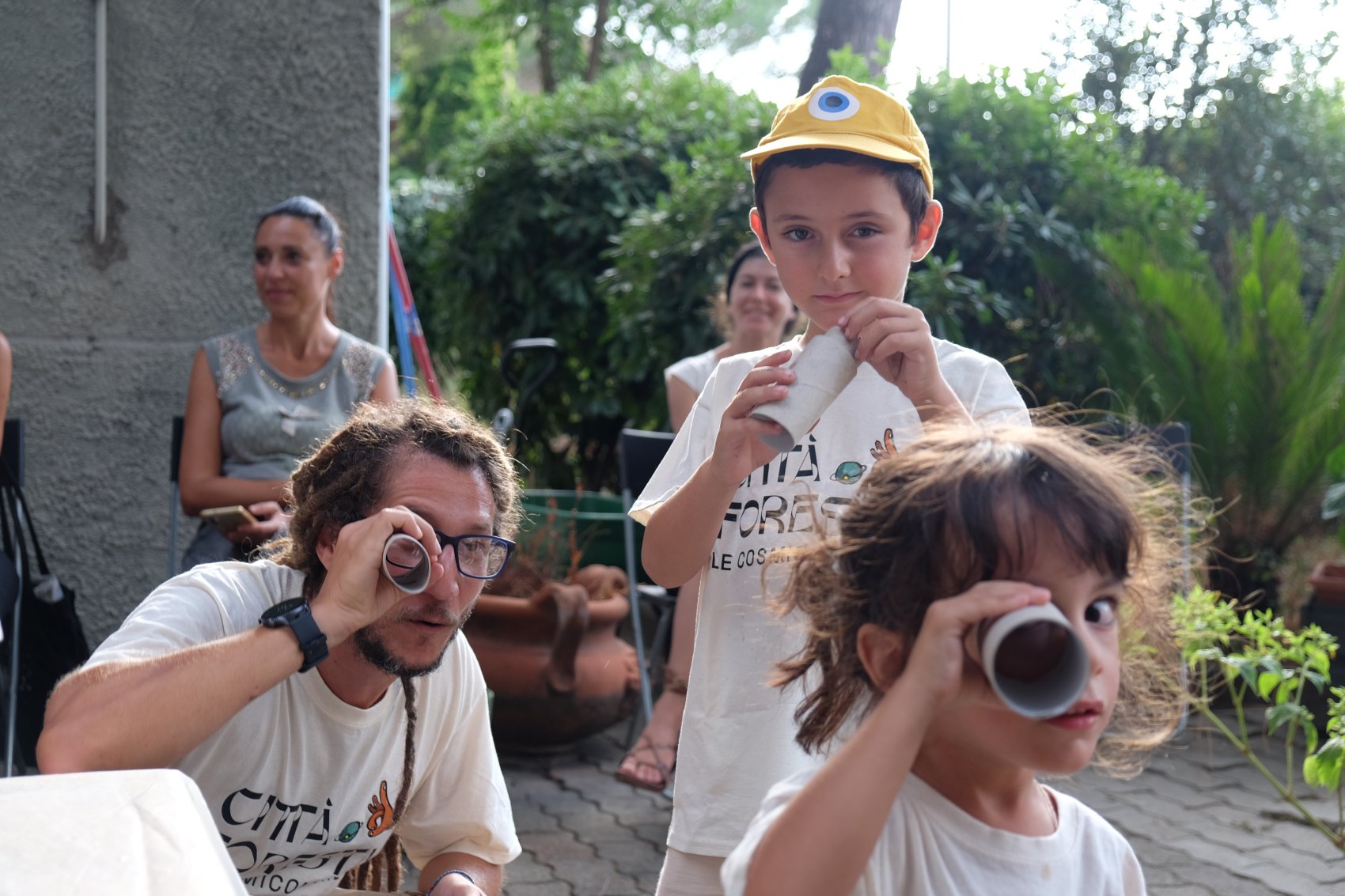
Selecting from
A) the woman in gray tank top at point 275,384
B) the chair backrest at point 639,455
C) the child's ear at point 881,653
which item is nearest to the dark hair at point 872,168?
the child's ear at point 881,653

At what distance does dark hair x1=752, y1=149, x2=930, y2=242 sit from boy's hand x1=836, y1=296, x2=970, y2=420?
0.89ft

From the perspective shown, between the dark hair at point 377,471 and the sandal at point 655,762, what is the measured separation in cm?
225

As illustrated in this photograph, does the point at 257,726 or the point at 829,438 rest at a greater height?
the point at 829,438

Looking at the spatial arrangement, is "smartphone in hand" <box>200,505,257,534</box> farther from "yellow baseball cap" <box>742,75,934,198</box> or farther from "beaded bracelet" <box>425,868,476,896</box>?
"yellow baseball cap" <box>742,75,934,198</box>

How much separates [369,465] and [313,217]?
2.40 metres

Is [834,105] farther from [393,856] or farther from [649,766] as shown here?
[649,766]

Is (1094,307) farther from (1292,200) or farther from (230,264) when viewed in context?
(1292,200)

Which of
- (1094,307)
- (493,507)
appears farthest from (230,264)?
(1094,307)

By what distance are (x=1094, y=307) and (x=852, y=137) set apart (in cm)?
469

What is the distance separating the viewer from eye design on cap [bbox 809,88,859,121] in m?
1.96

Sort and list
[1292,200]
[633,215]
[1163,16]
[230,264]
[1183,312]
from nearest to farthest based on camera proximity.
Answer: [230,264], [1183,312], [633,215], [1292,200], [1163,16]

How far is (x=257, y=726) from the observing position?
6.54ft

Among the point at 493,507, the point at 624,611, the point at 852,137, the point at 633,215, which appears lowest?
the point at 624,611

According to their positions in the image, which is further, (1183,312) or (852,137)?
(1183,312)
